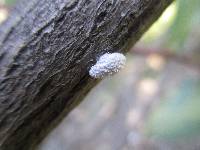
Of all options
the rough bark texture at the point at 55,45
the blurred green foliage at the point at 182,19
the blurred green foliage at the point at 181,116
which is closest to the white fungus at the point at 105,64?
the rough bark texture at the point at 55,45

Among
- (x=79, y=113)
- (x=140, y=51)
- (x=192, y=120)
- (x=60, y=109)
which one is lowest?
(x=60, y=109)

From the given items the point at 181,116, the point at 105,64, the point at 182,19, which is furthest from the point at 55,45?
the point at 181,116

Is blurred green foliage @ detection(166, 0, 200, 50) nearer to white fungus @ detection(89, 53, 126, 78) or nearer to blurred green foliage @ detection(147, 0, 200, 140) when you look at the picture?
blurred green foliage @ detection(147, 0, 200, 140)

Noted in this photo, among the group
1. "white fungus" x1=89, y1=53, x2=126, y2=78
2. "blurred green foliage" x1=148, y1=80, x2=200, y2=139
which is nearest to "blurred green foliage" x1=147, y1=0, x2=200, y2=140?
"blurred green foliage" x1=148, y1=80, x2=200, y2=139

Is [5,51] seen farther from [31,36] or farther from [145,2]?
[145,2]

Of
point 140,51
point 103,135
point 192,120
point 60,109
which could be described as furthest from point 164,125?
point 103,135

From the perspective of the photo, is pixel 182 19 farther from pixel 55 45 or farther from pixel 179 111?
pixel 55 45

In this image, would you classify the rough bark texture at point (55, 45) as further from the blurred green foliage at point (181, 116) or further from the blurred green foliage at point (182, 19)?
the blurred green foliage at point (181, 116)
